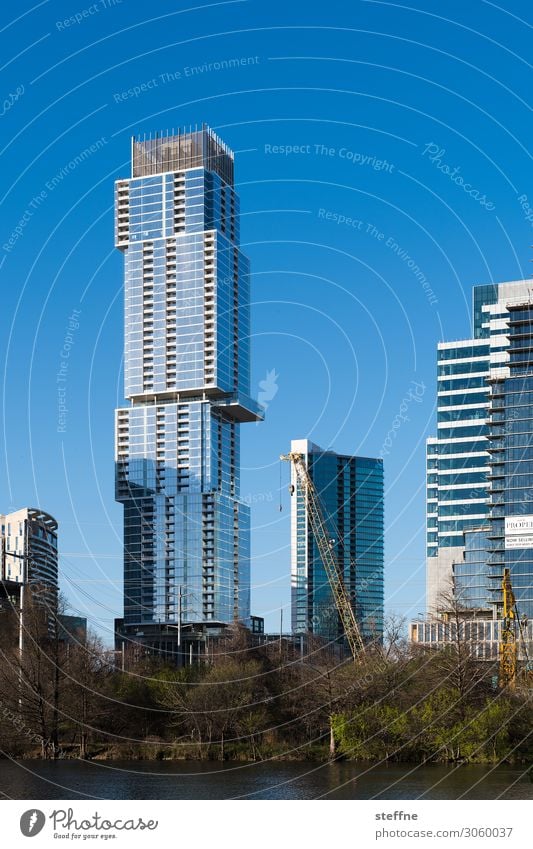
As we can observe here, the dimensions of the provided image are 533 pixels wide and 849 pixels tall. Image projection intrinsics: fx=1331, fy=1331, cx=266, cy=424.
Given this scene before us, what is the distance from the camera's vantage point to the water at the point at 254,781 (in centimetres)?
6138

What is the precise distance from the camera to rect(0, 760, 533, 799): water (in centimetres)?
6138

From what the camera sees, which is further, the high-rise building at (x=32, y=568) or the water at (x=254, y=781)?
the high-rise building at (x=32, y=568)

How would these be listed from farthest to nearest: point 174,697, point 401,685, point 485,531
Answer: point 485,531
point 174,697
point 401,685

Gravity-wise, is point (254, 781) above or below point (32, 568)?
below

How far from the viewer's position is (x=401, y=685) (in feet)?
298

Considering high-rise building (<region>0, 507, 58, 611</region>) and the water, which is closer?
the water

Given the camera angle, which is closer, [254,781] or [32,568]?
[254,781]

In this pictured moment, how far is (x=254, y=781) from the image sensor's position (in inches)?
2744

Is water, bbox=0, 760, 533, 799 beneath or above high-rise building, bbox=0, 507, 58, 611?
beneath

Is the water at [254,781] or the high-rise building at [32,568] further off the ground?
the high-rise building at [32,568]
